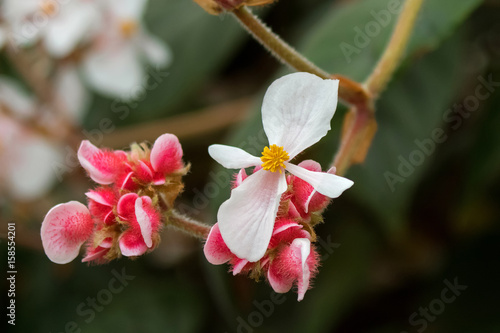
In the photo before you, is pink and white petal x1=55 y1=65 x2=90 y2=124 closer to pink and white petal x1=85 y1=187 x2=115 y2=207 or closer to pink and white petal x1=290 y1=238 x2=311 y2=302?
pink and white petal x1=85 y1=187 x2=115 y2=207

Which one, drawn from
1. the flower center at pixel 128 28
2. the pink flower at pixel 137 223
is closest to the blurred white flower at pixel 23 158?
the flower center at pixel 128 28

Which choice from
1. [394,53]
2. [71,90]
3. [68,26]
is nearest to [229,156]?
[394,53]

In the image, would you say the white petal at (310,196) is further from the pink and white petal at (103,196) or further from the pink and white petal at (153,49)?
the pink and white petal at (153,49)

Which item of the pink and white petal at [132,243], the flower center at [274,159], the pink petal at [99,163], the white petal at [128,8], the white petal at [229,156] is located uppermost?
the flower center at [274,159]

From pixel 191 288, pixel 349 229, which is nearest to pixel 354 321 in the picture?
pixel 349 229

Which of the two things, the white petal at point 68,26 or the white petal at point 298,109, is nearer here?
the white petal at point 298,109

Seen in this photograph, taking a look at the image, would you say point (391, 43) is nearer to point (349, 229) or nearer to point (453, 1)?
point (453, 1)

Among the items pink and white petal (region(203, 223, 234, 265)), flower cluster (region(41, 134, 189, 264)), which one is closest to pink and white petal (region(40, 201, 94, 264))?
flower cluster (region(41, 134, 189, 264))

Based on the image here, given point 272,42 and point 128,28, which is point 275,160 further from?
point 128,28
